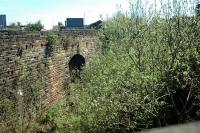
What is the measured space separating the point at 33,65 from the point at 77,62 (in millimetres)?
6116

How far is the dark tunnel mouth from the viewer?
1663 cm

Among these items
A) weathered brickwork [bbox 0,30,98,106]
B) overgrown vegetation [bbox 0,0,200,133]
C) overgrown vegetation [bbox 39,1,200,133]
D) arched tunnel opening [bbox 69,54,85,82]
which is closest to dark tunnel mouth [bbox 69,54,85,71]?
arched tunnel opening [bbox 69,54,85,82]

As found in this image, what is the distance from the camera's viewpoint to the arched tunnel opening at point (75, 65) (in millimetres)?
15328

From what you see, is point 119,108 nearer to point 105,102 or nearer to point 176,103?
point 105,102

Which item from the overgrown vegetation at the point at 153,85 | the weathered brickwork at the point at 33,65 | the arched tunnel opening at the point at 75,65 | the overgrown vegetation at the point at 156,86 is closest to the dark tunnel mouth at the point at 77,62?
the arched tunnel opening at the point at 75,65

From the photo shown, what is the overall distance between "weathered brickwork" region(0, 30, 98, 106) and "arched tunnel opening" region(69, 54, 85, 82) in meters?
0.28

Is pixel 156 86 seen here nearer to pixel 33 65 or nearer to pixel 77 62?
pixel 33 65

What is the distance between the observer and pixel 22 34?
1051 centimetres

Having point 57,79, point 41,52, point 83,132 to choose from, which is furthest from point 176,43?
point 57,79

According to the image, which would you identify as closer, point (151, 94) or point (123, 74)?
point (151, 94)

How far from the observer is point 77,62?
17.4m

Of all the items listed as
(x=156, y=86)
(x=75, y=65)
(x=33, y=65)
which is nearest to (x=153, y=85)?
(x=156, y=86)

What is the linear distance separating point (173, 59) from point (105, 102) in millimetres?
1598

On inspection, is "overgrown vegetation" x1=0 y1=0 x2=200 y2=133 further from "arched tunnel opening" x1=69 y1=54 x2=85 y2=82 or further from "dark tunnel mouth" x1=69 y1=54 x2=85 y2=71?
"dark tunnel mouth" x1=69 y1=54 x2=85 y2=71
